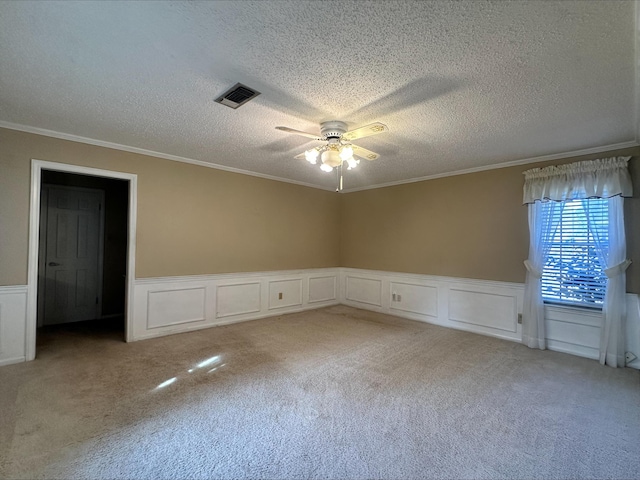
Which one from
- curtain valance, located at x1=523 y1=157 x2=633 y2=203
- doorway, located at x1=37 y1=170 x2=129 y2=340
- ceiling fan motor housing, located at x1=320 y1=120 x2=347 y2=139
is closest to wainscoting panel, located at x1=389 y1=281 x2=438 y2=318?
curtain valance, located at x1=523 y1=157 x2=633 y2=203

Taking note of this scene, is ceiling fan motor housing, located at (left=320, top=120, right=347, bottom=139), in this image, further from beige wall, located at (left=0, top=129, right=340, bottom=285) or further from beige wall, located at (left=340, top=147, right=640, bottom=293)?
beige wall, located at (left=340, top=147, right=640, bottom=293)

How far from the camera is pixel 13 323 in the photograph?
3.11 metres

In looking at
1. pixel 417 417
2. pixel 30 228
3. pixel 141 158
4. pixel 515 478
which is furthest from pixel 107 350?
pixel 515 478

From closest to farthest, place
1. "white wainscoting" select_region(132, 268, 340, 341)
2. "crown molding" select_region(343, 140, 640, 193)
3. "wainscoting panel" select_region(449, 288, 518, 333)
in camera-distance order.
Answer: "crown molding" select_region(343, 140, 640, 193) → "white wainscoting" select_region(132, 268, 340, 341) → "wainscoting panel" select_region(449, 288, 518, 333)

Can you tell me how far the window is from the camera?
3436 millimetres

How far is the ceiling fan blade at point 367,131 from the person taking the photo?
2.39 meters

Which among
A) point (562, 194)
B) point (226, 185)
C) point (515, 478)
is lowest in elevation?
point (515, 478)

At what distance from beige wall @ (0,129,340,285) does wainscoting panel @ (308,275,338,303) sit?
0.97ft

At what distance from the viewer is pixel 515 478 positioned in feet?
5.43

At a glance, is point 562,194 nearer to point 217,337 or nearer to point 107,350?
point 217,337

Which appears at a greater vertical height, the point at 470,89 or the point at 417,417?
the point at 470,89

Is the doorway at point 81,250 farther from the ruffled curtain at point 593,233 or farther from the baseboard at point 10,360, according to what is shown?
the ruffled curtain at point 593,233

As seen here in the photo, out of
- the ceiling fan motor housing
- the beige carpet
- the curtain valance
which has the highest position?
the ceiling fan motor housing

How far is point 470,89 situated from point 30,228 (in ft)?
14.4
